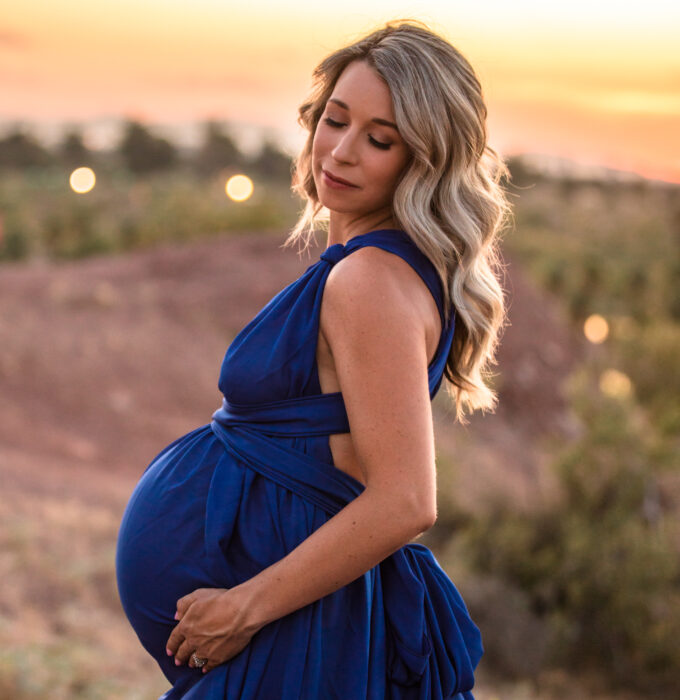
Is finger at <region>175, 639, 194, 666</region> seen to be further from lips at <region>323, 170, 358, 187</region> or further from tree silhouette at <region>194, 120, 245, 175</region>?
tree silhouette at <region>194, 120, 245, 175</region>

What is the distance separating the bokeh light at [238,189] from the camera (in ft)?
73.9

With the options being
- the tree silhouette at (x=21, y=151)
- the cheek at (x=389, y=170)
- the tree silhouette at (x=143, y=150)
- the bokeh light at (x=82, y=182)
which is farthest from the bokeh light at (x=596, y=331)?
the tree silhouette at (x=21, y=151)

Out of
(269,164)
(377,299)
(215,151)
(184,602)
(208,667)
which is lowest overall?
(208,667)

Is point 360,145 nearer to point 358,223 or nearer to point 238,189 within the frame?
point 358,223

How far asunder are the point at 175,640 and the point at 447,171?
101cm

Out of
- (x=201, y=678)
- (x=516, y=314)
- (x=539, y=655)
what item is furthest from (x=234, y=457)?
(x=516, y=314)

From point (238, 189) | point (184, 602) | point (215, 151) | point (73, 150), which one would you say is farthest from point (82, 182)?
point (184, 602)

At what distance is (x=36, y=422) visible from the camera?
360 inches

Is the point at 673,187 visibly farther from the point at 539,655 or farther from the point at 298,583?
the point at 298,583

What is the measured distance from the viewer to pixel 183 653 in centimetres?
156

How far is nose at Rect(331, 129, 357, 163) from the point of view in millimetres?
1627

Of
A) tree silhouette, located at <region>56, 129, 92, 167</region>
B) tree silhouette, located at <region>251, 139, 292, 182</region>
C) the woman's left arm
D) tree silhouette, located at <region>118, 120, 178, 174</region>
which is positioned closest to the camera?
the woman's left arm

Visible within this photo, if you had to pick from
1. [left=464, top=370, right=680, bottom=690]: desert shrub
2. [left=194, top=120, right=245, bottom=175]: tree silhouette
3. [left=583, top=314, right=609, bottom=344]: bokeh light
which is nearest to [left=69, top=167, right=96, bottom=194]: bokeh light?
[left=194, top=120, right=245, bottom=175]: tree silhouette

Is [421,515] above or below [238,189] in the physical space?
below
